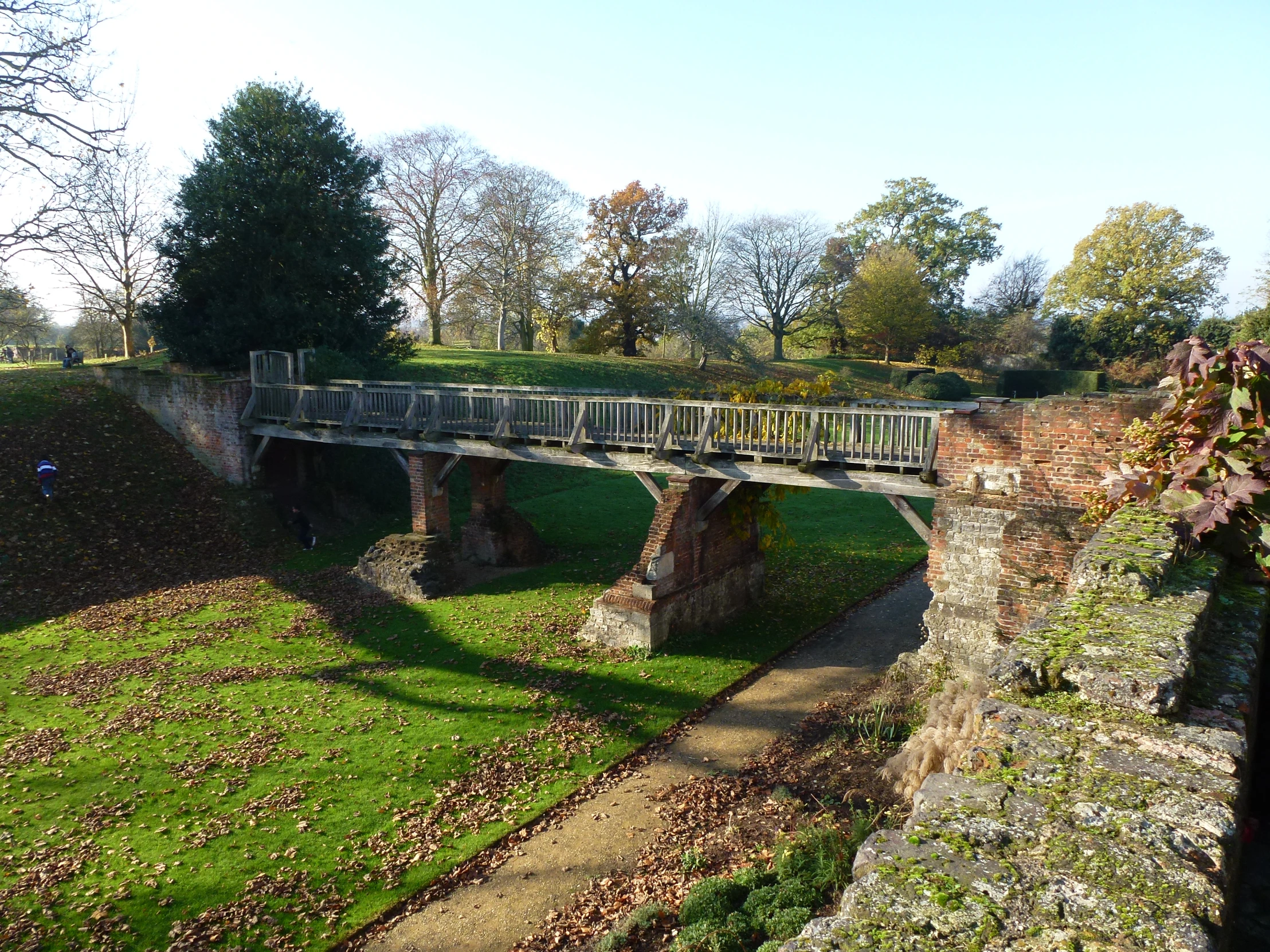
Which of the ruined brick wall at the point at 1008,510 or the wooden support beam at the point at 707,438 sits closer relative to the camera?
the ruined brick wall at the point at 1008,510

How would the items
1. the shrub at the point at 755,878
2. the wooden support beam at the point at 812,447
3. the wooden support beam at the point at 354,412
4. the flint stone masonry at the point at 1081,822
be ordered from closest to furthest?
the flint stone masonry at the point at 1081,822, the shrub at the point at 755,878, the wooden support beam at the point at 812,447, the wooden support beam at the point at 354,412

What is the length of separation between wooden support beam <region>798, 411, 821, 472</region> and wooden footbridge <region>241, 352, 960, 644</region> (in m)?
0.02

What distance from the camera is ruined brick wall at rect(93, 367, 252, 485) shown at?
2020 cm

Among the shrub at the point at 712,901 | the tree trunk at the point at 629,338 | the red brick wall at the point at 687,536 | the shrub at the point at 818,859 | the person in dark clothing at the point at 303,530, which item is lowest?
the shrub at the point at 712,901

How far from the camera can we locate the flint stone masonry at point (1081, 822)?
2.42 meters

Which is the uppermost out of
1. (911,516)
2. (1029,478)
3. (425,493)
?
(1029,478)

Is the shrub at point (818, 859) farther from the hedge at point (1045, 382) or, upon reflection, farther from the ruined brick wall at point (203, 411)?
the hedge at point (1045, 382)

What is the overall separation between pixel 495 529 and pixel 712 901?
11850 mm

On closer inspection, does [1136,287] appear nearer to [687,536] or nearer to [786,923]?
[687,536]

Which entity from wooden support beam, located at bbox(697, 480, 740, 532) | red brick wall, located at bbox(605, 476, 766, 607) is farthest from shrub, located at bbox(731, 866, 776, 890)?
wooden support beam, located at bbox(697, 480, 740, 532)

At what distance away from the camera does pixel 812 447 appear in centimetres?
1144

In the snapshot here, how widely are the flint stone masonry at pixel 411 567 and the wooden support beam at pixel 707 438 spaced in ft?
22.4

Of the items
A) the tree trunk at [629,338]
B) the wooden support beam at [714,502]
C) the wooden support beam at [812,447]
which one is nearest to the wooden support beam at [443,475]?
the wooden support beam at [714,502]

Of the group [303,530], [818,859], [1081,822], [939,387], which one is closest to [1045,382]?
[939,387]
